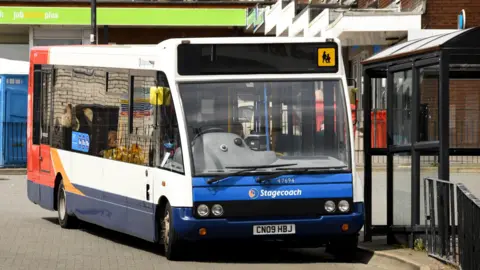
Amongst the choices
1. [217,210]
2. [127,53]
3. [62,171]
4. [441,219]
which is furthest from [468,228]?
[62,171]

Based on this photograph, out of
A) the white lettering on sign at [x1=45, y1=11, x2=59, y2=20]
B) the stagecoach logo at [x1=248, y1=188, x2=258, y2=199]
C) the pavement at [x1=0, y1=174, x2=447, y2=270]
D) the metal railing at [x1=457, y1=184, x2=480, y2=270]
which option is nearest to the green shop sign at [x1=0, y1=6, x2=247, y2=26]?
the white lettering on sign at [x1=45, y1=11, x2=59, y2=20]

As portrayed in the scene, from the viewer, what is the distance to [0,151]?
105ft

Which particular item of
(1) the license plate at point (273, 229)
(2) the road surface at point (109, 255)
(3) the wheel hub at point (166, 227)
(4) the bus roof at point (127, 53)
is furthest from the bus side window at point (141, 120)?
(1) the license plate at point (273, 229)

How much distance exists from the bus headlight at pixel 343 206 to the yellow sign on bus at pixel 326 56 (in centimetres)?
152

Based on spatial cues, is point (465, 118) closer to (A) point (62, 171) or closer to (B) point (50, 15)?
(A) point (62, 171)

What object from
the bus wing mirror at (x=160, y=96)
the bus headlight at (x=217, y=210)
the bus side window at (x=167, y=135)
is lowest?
the bus headlight at (x=217, y=210)

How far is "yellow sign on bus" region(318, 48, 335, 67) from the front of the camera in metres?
13.1

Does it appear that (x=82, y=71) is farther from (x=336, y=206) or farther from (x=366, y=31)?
(x=366, y=31)

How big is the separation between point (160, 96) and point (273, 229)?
1918 mm

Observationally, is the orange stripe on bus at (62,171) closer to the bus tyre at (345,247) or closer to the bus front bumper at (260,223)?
the bus front bumper at (260,223)

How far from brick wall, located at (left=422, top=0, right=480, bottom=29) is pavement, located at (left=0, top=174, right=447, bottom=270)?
14510 mm

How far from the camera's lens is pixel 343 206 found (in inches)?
501

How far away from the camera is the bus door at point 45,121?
17.5m

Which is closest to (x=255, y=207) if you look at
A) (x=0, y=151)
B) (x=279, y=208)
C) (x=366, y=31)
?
(x=279, y=208)
